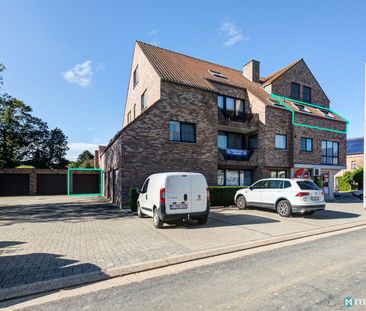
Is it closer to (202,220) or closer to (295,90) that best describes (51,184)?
(202,220)

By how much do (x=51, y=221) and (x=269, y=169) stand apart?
14.7 m

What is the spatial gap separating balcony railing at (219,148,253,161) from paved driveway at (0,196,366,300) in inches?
266

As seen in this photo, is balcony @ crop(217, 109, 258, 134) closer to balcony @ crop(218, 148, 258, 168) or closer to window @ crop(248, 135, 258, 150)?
window @ crop(248, 135, 258, 150)

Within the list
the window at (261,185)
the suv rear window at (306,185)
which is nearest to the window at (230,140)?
the window at (261,185)

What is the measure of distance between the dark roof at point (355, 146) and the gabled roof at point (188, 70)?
30.1m

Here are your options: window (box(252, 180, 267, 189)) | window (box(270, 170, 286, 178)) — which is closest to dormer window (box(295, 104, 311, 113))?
window (box(270, 170, 286, 178))

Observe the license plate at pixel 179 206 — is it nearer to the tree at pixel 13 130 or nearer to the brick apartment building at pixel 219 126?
the brick apartment building at pixel 219 126

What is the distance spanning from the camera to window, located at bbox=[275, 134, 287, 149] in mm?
18331

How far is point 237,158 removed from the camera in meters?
17.0

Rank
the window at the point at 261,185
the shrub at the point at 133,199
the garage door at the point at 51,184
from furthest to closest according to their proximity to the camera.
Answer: the garage door at the point at 51,184
the window at the point at 261,185
the shrub at the point at 133,199

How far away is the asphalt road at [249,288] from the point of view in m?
3.36

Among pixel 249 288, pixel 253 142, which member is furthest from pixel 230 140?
pixel 249 288

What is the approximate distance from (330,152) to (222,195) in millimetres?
13636

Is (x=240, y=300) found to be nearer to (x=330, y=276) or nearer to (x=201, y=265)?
(x=201, y=265)
